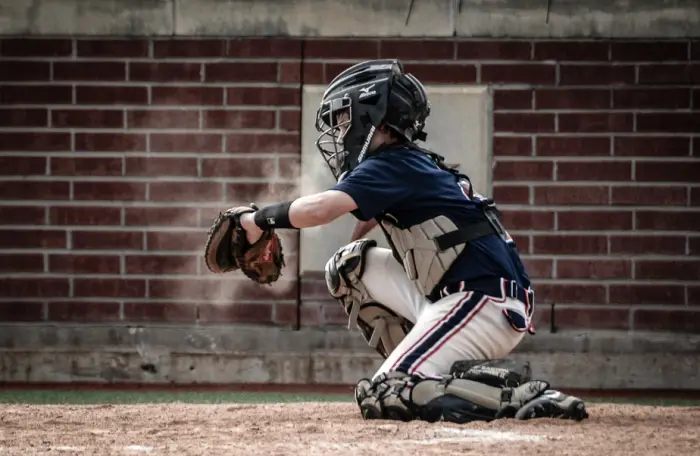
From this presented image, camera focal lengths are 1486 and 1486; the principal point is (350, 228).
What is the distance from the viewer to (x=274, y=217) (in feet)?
21.4

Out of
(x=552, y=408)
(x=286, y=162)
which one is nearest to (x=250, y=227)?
(x=552, y=408)

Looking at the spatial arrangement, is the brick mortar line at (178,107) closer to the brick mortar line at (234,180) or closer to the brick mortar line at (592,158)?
the brick mortar line at (234,180)

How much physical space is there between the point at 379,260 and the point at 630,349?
406 centimetres

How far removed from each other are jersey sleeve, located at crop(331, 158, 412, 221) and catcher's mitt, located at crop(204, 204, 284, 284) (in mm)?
493

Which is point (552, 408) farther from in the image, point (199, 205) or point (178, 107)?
point (178, 107)

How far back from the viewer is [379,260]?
7082 millimetres

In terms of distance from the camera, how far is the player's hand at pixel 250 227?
6611 millimetres

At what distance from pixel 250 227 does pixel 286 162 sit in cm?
426

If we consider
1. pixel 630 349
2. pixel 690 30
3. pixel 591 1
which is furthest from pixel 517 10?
pixel 630 349

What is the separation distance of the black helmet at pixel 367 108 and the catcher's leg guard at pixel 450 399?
3.66 feet

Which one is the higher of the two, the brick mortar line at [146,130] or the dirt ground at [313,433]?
the brick mortar line at [146,130]

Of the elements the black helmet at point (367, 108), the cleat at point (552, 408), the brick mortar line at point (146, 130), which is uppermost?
the brick mortar line at point (146, 130)

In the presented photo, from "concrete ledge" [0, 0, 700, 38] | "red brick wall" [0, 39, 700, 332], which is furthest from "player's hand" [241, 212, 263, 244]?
"concrete ledge" [0, 0, 700, 38]

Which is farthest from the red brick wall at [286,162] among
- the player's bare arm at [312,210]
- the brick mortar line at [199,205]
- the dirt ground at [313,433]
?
the player's bare arm at [312,210]
